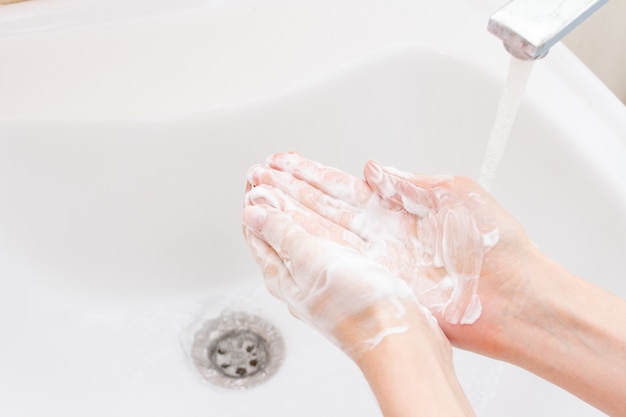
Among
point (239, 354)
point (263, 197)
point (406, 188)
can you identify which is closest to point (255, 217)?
point (263, 197)

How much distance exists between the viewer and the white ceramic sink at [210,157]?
0.64 meters

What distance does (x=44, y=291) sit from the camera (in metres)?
0.71

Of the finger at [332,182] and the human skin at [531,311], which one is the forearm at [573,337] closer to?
the human skin at [531,311]

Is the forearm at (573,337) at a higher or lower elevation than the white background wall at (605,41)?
lower

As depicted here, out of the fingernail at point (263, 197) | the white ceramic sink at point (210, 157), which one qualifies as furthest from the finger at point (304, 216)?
the white ceramic sink at point (210, 157)

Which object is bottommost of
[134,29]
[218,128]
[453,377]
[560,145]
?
[453,377]

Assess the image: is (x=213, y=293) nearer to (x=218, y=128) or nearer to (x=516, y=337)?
(x=218, y=128)

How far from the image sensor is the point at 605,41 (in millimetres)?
907

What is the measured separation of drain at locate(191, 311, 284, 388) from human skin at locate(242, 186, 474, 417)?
7.4 inches

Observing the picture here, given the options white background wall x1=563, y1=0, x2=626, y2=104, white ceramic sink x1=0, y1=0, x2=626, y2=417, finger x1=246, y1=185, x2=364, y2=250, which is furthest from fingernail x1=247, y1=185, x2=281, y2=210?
white background wall x1=563, y1=0, x2=626, y2=104

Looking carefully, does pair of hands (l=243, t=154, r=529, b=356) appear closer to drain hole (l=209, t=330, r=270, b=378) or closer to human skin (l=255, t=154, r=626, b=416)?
human skin (l=255, t=154, r=626, b=416)

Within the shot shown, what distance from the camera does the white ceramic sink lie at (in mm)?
639

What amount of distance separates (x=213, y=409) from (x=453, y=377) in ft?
0.95

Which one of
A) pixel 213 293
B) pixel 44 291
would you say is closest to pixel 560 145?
pixel 213 293
